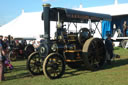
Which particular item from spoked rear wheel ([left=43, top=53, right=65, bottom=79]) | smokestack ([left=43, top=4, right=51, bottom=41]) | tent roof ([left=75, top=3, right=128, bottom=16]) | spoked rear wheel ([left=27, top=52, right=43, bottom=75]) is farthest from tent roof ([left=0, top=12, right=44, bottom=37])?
spoked rear wheel ([left=43, top=53, right=65, bottom=79])

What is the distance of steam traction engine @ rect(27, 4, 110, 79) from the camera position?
241 inches

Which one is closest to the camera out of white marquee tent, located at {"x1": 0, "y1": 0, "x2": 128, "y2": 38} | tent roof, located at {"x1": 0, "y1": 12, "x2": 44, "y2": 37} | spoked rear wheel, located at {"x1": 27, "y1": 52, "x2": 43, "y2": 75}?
spoked rear wheel, located at {"x1": 27, "y1": 52, "x2": 43, "y2": 75}

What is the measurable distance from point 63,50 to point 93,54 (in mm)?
1160

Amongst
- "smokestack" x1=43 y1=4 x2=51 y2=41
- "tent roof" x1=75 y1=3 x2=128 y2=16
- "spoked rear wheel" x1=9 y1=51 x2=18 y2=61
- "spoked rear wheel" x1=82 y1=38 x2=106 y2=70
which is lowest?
"spoked rear wheel" x1=9 y1=51 x2=18 y2=61

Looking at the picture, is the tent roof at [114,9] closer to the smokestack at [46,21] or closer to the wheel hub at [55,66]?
the smokestack at [46,21]

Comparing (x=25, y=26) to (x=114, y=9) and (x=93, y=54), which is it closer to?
(x=114, y=9)

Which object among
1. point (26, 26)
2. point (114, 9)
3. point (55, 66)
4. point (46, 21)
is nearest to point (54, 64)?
point (55, 66)

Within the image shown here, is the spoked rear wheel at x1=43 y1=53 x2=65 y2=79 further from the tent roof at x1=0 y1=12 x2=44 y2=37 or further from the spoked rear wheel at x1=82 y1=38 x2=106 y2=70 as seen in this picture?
the tent roof at x1=0 y1=12 x2=44 y2=37

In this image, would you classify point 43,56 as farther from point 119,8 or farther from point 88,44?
point 119,8

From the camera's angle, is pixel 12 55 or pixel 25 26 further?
pixel 25 26

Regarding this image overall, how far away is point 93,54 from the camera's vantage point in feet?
23.7

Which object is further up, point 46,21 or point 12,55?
point 46,21

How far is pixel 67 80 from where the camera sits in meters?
5.82

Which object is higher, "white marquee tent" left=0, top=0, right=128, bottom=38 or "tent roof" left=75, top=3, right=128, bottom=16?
"tent roof" left=75, top=3, right=128, bottom=16
